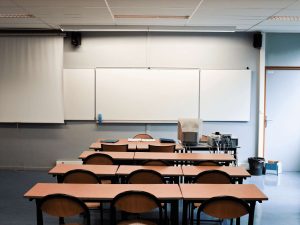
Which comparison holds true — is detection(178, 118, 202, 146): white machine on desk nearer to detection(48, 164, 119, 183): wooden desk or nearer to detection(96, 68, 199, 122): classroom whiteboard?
detection(96, 68, 199, 122): classroom whiteboard

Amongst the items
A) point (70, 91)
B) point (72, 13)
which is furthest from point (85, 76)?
point (72, 13)

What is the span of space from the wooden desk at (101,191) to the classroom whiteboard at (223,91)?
4.10 meters

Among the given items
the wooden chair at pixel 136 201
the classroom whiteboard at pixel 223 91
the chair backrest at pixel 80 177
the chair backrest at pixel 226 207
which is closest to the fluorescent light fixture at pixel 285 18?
the classroom whiteboard at pixel 223 91

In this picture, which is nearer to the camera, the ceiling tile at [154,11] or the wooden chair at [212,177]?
the wooden chair at [212,177]

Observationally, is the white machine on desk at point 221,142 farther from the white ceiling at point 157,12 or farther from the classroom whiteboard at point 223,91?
the white ceiling at point 157,12

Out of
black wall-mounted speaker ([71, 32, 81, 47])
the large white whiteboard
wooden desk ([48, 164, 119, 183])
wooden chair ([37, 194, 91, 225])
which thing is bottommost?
wooden chair ([37, 194, 91, 225])

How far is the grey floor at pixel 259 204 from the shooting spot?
448 centimetres

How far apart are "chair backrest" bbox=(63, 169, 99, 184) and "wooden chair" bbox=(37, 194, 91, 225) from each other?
2.48 ft

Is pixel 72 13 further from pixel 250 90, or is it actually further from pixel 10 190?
pixel 250 90

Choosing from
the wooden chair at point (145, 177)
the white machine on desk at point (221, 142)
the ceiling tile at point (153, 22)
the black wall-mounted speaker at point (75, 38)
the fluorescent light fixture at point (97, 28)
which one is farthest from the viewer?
the black wall-mounted speaker at point (75, 38)

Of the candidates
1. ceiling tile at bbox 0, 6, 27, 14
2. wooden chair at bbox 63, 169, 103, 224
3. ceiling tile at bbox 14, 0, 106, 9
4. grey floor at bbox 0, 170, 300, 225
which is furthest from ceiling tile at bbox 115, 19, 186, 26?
wooden chair at bbox 63, 169, 103, 224

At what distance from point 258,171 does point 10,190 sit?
15.7 ft

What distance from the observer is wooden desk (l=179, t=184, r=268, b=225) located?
305cm

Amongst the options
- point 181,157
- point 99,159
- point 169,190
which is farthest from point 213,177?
point 99,159
